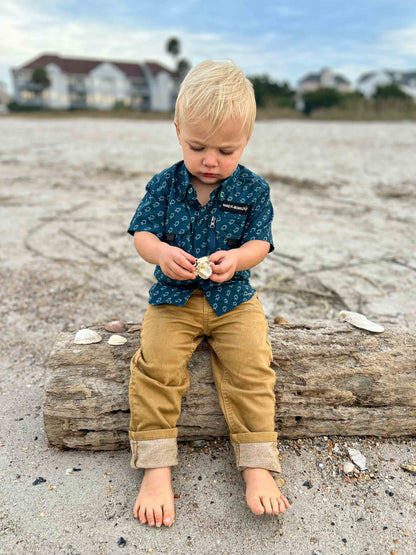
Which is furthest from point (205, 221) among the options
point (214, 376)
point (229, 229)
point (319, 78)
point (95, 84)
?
point (319, 78)

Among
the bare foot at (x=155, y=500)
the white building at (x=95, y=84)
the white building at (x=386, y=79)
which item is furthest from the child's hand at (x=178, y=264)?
the white building at (x=386, y=79)

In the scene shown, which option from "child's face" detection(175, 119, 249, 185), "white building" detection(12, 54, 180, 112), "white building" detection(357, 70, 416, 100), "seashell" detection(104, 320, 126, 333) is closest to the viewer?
"child's face" detection(175, 119, 249, 185)

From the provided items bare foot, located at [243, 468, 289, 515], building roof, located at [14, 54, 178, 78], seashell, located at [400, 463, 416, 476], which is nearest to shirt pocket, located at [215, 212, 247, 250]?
bare foot, located at [243, 468, 289, 515]

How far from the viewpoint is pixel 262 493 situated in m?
1.71

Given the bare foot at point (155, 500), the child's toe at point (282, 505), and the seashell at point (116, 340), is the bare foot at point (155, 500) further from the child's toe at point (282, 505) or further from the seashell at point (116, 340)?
the seashell at point (116, 340)

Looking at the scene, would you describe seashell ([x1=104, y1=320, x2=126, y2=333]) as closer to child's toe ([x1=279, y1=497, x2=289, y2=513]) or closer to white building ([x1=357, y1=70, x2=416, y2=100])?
child's toe ([x1=279, y1=497, x2=289, y2=513])

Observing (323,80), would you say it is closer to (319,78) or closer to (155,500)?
(319,78)

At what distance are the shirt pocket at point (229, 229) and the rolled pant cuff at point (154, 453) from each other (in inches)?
33.6

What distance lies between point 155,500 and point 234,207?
3.98 feet

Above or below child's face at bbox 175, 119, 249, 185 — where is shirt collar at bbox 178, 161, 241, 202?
below


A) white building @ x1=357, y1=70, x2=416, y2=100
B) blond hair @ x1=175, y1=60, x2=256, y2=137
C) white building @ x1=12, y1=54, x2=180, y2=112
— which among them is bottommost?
white building @ x1=12, y1=54, x2=180, y2=112

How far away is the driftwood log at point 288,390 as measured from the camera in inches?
77.3

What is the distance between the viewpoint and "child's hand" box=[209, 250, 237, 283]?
1.79m

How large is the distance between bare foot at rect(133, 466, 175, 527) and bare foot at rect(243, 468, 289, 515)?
30 centimetres
